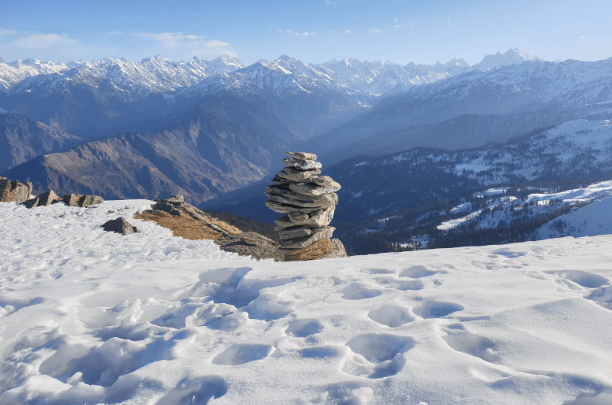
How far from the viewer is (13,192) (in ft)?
98.0

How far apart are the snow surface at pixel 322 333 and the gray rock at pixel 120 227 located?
46.2 feet

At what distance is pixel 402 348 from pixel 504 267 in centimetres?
560

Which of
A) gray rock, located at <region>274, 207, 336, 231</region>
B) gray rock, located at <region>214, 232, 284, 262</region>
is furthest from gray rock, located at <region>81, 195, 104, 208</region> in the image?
gray rock, located at <region>274, 207, 336, 231</region>

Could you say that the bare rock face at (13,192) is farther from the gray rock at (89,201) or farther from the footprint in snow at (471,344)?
the footprint in snow at (471,344)

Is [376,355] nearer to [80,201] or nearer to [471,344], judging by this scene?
[471,344]

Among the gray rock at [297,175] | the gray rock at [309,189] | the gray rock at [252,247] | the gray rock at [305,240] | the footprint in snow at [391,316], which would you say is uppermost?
the gray rock at [297,175]

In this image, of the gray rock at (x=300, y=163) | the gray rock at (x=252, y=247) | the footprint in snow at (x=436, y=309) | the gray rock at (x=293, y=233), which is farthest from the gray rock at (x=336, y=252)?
the footprint in snow at (x=436, y=309)

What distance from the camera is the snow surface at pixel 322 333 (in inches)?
170

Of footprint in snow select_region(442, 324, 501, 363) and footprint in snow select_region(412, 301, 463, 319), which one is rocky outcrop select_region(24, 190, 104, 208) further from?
footprint in snow select_region(442, 324, 501, 363)

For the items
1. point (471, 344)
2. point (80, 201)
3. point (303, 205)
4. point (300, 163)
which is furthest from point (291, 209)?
point (80, 201)

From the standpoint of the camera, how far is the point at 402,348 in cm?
520

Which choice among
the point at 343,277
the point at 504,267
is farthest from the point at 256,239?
the point at 504,267

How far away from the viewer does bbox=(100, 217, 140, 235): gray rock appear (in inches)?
928

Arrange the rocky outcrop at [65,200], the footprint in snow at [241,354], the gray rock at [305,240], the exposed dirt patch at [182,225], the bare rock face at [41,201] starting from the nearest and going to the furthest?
the footprint in snow at [241,354] < the gray rock at [305,240] < the exposed dirt patch at [182,225] < the bare rock face at [41,201] < the rocky outcrop at [65,200]
